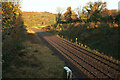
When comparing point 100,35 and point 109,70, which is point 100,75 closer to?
point 109,70

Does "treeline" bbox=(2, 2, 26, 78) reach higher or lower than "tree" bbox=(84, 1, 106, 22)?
lower

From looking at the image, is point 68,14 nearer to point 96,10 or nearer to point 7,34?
point 96,10

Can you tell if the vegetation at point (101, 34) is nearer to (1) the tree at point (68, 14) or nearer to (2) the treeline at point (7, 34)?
(1) the tree at point (68, 14)

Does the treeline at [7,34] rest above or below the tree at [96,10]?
below

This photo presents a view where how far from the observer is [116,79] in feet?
24.0

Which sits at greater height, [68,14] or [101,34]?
[68,14]

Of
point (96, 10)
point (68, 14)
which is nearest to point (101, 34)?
point (96, 10)

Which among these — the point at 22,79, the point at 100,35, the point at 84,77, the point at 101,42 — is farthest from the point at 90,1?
the point at 22,79

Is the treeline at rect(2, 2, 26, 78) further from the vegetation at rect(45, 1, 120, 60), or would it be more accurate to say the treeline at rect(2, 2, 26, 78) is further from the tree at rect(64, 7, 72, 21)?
the tree at rect(64, 7, 72, 21)

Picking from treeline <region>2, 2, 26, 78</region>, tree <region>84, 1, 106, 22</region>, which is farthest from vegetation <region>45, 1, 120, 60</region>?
treeline <region>2, 2, 26, 78</region>

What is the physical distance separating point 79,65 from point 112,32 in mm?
12764

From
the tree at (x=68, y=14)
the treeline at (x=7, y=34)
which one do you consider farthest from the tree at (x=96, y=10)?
the treeline at (x=7, y=34)

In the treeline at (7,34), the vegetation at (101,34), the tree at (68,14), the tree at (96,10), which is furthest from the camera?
the tree at (68,14)

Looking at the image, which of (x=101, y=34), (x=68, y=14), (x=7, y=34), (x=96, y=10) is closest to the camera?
(x=7, y=34)
